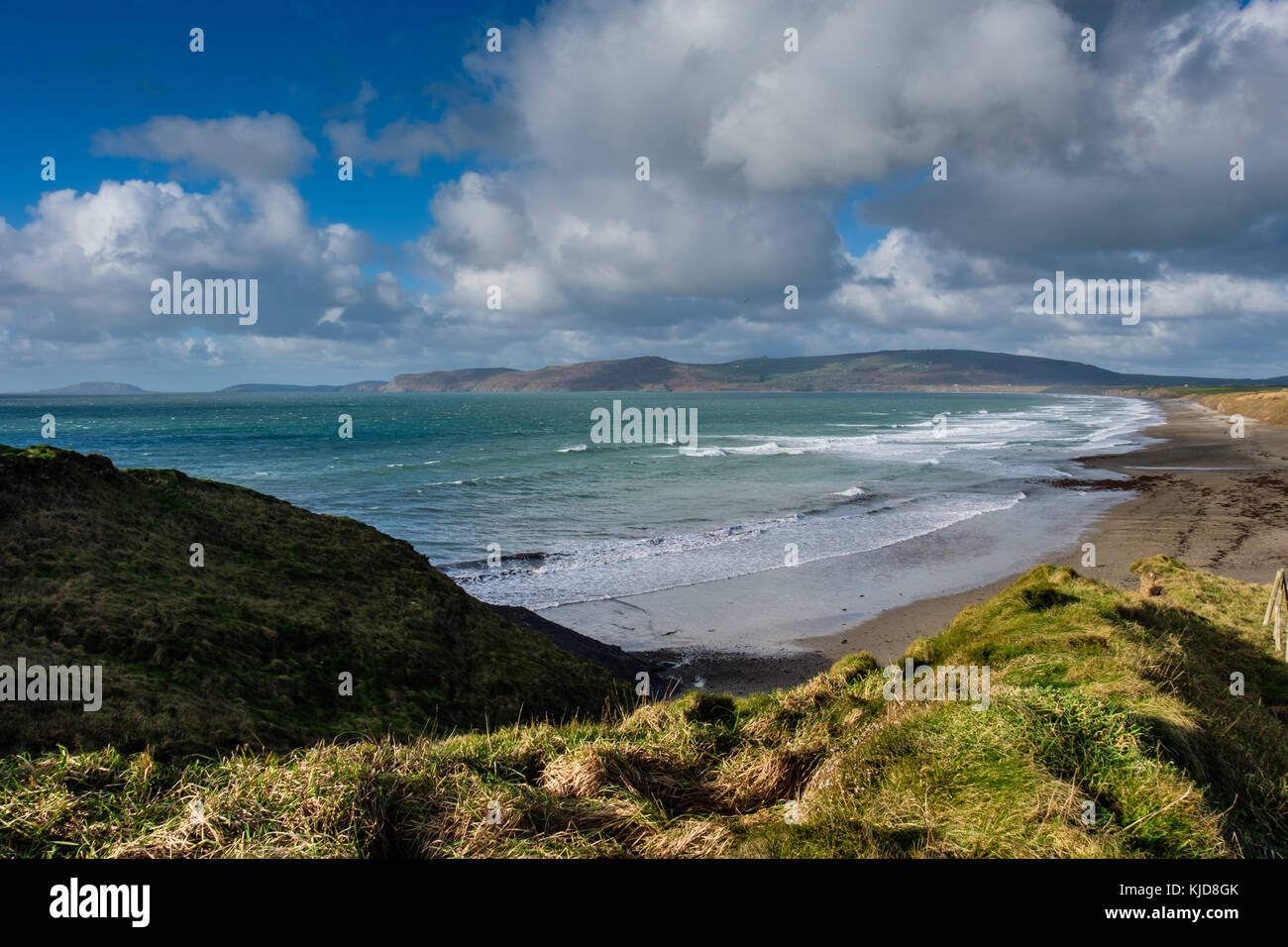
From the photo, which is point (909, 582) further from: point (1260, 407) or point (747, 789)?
point (1260, 407)

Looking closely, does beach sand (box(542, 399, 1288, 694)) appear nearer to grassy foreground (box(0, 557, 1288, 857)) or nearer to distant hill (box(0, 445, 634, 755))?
distant hill (box(0, 445, 634, 755))

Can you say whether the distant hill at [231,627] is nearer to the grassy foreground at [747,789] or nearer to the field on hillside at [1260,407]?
the grassy foreground at [747,789]

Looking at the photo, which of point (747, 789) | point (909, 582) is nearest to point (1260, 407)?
point (909, 582)

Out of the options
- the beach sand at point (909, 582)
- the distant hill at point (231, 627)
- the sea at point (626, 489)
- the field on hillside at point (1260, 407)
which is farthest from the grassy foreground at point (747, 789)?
the field on hillside at point (1260, 407)

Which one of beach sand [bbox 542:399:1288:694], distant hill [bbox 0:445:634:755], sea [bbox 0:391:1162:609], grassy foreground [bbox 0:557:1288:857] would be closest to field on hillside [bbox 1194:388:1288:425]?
sea [bbox 0:391:1162:609]

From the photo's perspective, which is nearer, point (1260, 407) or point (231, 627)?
point (231, 627)
